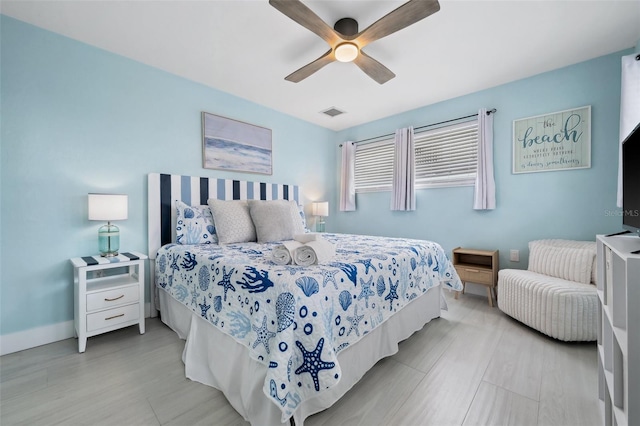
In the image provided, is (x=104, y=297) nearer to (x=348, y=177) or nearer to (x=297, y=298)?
(x=297, y=298)

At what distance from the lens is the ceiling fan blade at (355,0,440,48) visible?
1.54 meters

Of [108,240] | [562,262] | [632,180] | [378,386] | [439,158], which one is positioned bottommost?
[378,386]

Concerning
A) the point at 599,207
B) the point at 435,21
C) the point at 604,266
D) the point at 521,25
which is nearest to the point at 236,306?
the point at 604,266

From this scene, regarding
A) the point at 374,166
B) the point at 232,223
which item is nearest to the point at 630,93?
the point at 374,166

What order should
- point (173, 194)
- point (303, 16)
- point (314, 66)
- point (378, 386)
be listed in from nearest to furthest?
point (378, 386), point (303, 16), point (314, 66), point (173, 194)

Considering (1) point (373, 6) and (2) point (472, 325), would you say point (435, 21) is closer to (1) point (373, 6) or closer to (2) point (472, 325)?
(1) point (373, 6)

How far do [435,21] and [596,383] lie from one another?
8.77ft

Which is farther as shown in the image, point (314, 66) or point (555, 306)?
point (314, 66)

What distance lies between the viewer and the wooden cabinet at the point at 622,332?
29.6 inches

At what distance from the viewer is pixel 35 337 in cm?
205

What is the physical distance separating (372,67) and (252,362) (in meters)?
2.40

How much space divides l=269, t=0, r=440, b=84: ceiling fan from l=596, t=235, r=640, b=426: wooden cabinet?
1584 millimetres

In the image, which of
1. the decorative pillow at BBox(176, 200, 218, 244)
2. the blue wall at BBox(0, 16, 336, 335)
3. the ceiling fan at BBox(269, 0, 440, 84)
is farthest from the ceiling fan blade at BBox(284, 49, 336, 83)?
the decorative pillow at BBox(176, 200, 218, 244)

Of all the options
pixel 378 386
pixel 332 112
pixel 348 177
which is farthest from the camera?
pixel 348 177
